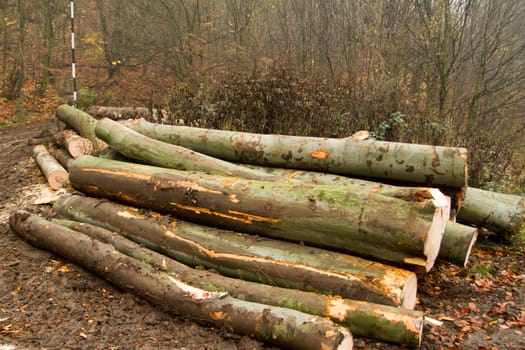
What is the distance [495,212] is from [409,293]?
2.51 metres

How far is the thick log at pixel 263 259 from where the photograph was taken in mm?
3723

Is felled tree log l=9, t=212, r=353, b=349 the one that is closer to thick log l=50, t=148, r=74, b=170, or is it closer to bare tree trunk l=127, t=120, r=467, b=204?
bare tree trunk l=127, t=120, r=467, b=204

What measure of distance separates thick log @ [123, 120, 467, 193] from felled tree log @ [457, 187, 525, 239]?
111 cm

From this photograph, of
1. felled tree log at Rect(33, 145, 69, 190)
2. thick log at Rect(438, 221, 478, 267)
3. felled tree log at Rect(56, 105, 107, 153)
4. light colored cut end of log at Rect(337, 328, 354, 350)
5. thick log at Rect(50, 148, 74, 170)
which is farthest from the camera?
felled tree log at Rect(56, 105, 107, 153)

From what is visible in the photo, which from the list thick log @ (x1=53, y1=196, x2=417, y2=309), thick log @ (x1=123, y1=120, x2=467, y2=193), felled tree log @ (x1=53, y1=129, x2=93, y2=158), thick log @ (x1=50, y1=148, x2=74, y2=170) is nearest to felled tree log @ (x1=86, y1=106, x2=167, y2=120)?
felled tree log @ (x1=53, y1=129, x2=93, y2=158)

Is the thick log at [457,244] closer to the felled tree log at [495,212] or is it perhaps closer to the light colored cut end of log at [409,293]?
the light colored cut end of log at [409,293]

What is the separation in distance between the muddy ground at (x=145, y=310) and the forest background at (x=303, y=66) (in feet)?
9.46

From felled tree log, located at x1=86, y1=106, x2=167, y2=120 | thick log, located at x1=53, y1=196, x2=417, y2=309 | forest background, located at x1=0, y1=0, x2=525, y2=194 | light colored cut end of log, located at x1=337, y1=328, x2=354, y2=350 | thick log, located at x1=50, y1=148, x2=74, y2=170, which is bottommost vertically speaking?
light colored cut end of log, located at x1=337, y1=328, x2=354, y2=350

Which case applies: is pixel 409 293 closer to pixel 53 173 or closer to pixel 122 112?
pixel 53 173

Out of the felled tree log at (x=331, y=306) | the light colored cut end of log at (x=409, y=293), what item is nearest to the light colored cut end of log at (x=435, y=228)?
the light colored cut end of log at (x=409, y=293)

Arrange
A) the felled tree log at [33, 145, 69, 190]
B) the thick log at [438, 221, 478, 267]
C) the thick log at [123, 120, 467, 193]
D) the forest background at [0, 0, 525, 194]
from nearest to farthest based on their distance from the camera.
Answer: the thick log at [438, 221, 478, 267] < the thick log at [123, 120, 467, 193] < the felled tree log at [33, 145, 69, 190] < the forest background at [0, 0, 525, 194]

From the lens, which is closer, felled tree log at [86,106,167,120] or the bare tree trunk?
the bare tree trunk

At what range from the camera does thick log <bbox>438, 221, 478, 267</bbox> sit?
15.0ft

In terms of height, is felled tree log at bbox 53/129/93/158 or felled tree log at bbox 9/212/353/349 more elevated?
felled tree log at bbox 53/129/93/158
